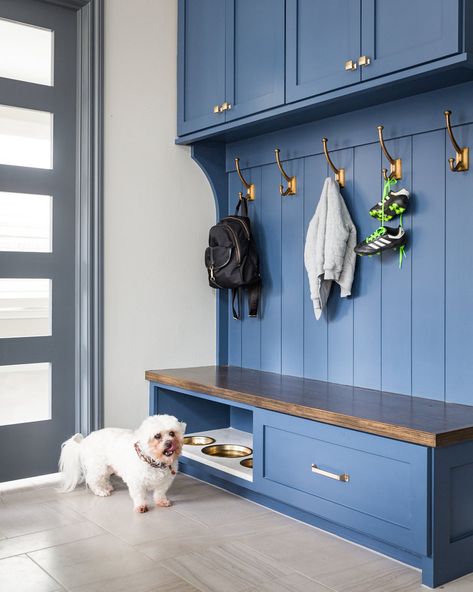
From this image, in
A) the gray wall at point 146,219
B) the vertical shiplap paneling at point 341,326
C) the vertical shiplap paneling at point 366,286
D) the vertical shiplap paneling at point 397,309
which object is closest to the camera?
the vertical shiplap paneling at point 397,309

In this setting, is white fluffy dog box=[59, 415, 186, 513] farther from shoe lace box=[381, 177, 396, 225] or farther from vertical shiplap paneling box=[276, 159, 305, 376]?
shoe lace box=[381, 177, 396, 225]

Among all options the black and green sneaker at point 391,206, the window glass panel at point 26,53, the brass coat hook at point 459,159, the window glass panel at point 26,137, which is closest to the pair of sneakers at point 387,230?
the black and green sneaker at point 391,206

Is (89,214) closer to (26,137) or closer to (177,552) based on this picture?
(26,137)

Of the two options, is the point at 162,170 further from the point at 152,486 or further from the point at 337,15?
the point at 152,486

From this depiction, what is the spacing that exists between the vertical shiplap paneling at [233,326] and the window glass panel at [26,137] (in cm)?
95

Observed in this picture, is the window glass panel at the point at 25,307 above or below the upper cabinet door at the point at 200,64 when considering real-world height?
below

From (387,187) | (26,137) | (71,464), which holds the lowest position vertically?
(71,464)

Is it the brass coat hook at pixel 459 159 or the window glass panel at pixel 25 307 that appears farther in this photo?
the window glass panel at pixel 25 307

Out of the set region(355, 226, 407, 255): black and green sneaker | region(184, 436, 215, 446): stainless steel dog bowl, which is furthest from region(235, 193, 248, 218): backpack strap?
region(184, 436, 215, 446): stainless steel dog bowl

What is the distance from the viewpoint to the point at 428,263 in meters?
2.62

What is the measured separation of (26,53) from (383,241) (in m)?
1.83

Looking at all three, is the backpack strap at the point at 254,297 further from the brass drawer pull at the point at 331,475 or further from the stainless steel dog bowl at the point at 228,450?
the brass drawer pull at the point at 331,475

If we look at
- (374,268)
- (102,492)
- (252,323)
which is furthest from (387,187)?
(102,492)

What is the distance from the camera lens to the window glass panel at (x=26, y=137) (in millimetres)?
3052
